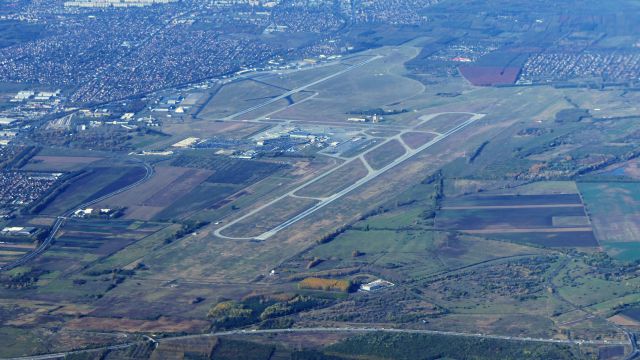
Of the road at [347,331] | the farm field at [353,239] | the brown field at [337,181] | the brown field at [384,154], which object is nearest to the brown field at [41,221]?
the farm field at [353,239]

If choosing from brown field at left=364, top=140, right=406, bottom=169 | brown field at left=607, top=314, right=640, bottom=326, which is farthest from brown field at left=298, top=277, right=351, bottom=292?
brown field at left=364, top=140, right=406, bottom=169

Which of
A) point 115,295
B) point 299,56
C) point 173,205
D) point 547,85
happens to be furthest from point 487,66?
point 115,295

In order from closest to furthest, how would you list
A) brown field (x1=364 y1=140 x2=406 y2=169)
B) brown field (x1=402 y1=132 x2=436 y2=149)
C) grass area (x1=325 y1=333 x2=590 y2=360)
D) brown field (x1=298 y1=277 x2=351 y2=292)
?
grass area (x1=325 y1=333 x2=590 y2=360), brown field (x1=298 y1=277 x2=351 y2=292), brown field (x1=364 y1=140 x2=406 y2=169), brown field (x1=402 y1=132 x2=436 y2=149)

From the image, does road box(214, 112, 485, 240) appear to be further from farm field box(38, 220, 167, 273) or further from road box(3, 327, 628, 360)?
road box(3, 327, 628, 360)

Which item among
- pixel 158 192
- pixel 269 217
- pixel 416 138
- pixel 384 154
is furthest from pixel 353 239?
pixel 416 138

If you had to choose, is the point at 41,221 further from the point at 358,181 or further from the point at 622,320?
the point at 622,320

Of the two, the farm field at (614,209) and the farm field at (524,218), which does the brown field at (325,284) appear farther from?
the farm field at (614,209)
